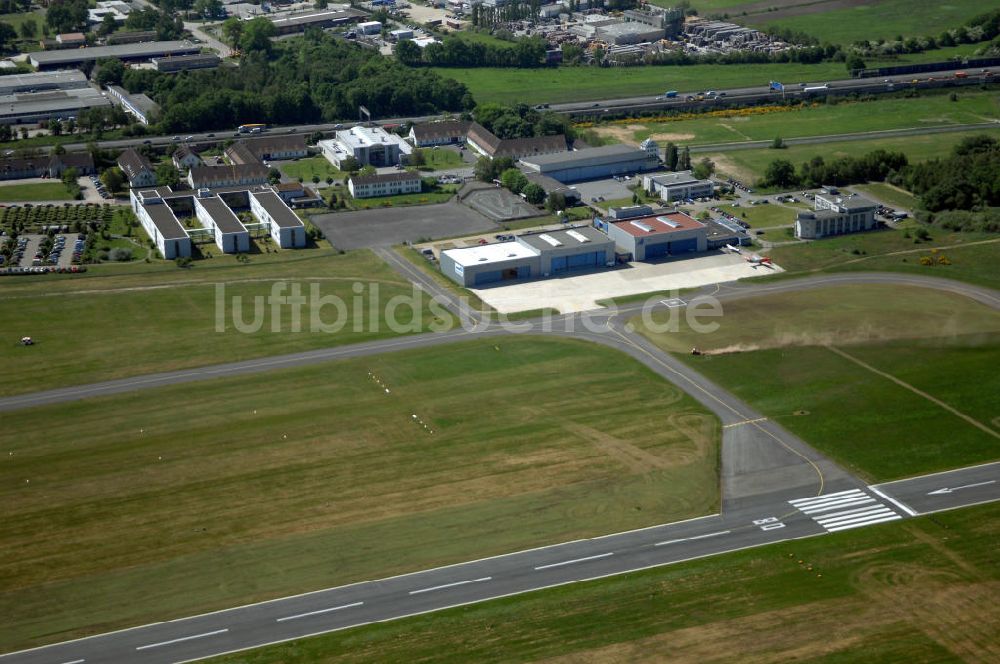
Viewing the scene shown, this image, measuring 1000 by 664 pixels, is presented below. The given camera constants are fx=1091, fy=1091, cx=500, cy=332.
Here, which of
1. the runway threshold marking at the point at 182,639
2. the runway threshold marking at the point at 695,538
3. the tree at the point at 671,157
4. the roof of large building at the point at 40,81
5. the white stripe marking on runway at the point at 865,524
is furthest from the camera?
the roof of large building at the point at 40,81

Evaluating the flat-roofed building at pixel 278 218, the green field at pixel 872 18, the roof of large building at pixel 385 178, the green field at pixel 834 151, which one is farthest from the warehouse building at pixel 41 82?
the green field at pixel 872 18

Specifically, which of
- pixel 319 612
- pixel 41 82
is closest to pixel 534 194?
pixel 319 612

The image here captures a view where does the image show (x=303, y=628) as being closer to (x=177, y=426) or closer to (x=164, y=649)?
(x=164, y=649)

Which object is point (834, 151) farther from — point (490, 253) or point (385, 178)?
point (490, 253)

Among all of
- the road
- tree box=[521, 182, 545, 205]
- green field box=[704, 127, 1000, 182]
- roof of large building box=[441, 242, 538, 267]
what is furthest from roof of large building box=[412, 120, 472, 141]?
the road

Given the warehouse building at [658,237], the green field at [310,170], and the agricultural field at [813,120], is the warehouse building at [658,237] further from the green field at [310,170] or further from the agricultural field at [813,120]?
the green field at [310,170]

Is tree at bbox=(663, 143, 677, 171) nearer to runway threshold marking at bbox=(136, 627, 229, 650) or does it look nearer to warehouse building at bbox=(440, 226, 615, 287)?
warehouse building at bbox=(440, 226, 615, 287)
